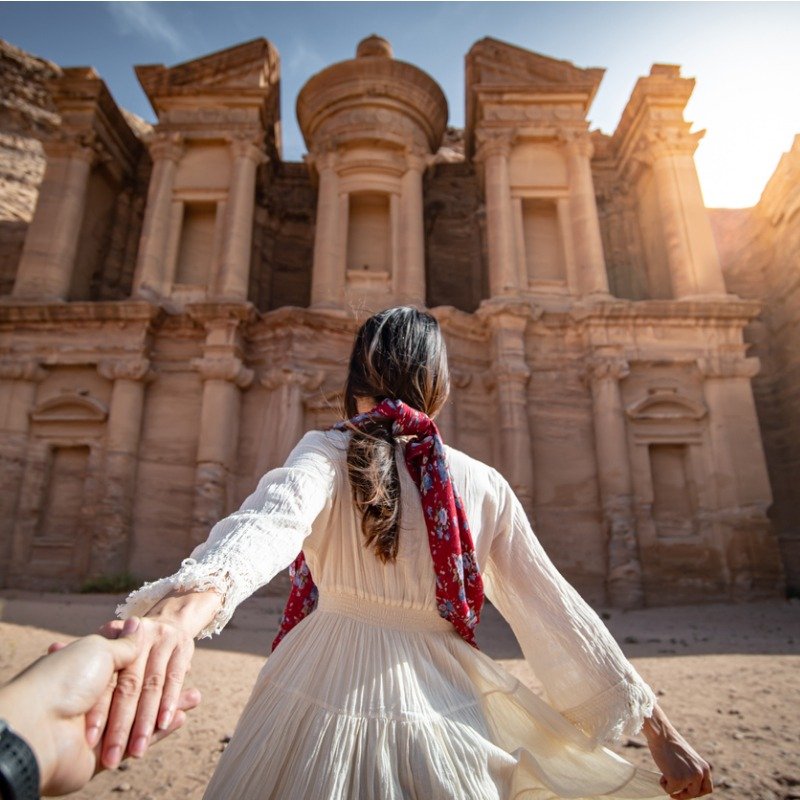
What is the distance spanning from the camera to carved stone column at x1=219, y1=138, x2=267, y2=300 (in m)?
13.0

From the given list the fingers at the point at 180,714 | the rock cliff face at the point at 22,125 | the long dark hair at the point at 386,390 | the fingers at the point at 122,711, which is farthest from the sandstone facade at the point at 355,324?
the fingers at the point at 122,711

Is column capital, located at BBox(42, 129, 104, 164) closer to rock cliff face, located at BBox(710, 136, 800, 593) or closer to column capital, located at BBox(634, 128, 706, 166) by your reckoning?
column capital, located at BBox(634, 128, 706, 166)

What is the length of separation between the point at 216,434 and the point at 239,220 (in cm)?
562

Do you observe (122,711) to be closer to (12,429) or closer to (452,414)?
(452,414)

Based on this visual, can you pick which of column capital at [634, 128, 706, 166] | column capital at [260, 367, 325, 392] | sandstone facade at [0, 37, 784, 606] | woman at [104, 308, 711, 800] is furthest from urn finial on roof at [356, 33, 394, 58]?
woman at [104, 308, 711, 800]

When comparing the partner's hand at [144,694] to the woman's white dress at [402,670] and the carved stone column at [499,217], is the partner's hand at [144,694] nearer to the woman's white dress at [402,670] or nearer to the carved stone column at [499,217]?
the woman's white dress at [402,670]

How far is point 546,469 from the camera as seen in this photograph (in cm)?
1174

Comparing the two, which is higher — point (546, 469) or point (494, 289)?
point (494, 289)

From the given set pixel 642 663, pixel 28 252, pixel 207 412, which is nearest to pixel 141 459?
pixel 207 412

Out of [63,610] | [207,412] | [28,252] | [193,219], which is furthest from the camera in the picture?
[193,219]

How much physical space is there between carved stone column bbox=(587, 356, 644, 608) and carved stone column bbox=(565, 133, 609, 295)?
2.20m

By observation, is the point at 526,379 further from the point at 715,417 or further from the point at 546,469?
the point at 715,417

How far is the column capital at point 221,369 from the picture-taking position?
11688 millimetres

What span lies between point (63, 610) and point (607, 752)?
8.48m
